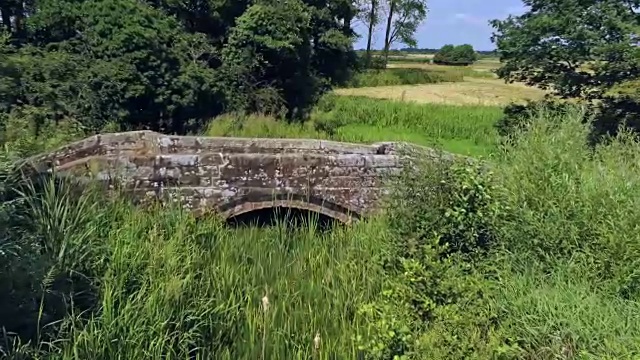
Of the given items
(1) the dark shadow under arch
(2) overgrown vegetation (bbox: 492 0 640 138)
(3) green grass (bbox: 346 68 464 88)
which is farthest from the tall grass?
(3) green grass (bbox: 346 68 464 88)

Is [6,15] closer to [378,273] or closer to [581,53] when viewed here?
[378,273]

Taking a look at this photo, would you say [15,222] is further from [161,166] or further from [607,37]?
[607,37]

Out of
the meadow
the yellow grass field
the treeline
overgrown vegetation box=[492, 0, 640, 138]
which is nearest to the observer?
the meadow

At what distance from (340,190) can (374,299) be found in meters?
2.55

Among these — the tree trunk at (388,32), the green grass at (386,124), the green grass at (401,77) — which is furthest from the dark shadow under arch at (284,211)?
the tree trunk at (388,32)

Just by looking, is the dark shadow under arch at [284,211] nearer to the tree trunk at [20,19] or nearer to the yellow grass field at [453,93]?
the tree trunk at [20,19]

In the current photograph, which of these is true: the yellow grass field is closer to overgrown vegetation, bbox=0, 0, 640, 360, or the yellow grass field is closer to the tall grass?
overgrown vegetation, bbox=0, 0, 640, 360

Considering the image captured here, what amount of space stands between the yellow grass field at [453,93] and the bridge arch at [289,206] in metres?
18.9

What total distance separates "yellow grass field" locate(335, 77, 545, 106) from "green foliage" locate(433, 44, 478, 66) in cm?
2179

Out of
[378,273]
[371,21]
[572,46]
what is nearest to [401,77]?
[371,21]

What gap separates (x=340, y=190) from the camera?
304 inches

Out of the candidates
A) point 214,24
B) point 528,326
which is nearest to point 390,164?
point 528,326

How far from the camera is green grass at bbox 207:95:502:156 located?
512 inches

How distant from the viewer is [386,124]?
828 inches
